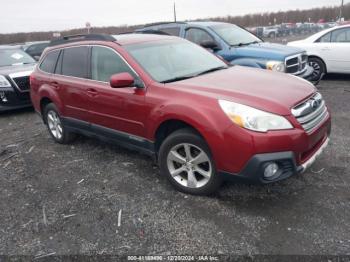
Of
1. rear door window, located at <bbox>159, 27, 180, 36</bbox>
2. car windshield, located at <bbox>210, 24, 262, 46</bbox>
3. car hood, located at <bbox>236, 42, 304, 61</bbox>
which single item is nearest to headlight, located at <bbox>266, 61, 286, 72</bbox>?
car hood, located at <bbox>236, 42, 304, 61</bbox>

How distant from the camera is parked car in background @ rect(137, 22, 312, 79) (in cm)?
705

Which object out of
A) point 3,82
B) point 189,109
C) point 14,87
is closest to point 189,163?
point 189,109

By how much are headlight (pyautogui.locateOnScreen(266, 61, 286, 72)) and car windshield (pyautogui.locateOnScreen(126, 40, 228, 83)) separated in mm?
2432

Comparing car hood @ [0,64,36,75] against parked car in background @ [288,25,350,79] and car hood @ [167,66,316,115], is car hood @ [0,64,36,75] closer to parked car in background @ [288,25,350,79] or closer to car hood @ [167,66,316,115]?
car hood @ [167,66,316,115]

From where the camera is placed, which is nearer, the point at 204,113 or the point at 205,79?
the point at 204,113

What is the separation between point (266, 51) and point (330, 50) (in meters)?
3.06

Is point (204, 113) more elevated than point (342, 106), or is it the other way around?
point (204, 113)

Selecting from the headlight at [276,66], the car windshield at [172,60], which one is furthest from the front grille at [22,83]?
the headlight at [276,66]

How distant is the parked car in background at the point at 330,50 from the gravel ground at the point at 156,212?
4896 millimetres

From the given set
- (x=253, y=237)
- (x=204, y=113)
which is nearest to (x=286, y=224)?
(x=253, y=237)

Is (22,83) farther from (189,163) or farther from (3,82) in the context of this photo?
(189,163)

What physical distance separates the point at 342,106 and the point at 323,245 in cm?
482

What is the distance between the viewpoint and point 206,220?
330 cm

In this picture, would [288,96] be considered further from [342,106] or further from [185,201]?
[342,106]
